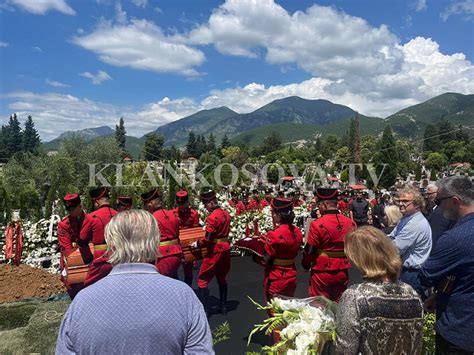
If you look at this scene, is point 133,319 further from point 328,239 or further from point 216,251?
point 216,251

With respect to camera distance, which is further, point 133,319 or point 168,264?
point 168,264

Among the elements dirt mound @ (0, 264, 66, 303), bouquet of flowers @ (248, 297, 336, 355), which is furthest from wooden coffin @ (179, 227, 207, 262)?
bouquet of flowers @ (248, 297, 336, 355)

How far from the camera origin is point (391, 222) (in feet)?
16.7

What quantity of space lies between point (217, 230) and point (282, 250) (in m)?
1.65

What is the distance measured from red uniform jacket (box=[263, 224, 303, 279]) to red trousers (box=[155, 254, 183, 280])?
1289 millimetres

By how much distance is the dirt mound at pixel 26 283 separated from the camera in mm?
6199

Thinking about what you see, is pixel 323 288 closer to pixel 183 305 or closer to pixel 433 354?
pixel 433 354

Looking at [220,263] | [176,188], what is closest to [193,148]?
[176,188]

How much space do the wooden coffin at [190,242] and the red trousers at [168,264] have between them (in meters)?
0.78

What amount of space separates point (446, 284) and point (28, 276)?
6764mm

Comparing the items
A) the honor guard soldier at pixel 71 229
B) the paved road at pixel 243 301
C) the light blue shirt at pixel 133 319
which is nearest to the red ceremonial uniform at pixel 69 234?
the honor guard soldier at pixel 71 229

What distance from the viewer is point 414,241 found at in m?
3.63

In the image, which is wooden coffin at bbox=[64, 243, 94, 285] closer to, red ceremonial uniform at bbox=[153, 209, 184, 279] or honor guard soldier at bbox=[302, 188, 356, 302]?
red ceremonial uniform at bbox=[153, 209, 184, 279]

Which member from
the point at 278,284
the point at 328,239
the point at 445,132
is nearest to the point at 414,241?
the point at 328,239
